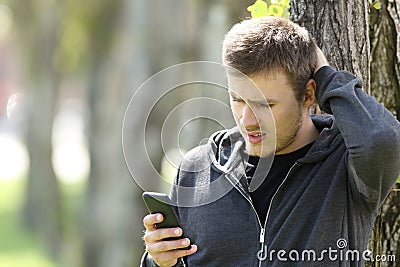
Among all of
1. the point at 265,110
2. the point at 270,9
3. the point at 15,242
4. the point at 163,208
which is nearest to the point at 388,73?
the point at 270,9

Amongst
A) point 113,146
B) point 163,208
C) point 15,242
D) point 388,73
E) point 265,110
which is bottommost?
point 163,208

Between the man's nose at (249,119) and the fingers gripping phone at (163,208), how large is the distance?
44cm

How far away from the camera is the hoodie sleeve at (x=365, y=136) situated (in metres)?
3.74

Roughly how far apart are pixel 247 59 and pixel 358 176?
0.62 m

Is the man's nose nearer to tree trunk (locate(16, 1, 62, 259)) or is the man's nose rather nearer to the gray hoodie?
the gray hoodie

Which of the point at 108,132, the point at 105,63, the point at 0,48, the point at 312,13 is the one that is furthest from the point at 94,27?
the point at 0,48

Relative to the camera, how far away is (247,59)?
395 cm

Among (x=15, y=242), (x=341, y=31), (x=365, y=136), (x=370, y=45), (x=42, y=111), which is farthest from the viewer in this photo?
(x=15, y=242)

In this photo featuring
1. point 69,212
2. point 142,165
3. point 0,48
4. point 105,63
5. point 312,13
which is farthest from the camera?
point 0,48

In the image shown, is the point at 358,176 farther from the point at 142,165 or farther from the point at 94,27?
the point at 94,27

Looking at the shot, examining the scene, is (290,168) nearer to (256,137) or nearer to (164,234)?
(256,137)

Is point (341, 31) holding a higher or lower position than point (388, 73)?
higher

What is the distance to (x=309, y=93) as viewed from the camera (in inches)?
160

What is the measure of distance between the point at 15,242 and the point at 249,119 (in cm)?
2278
